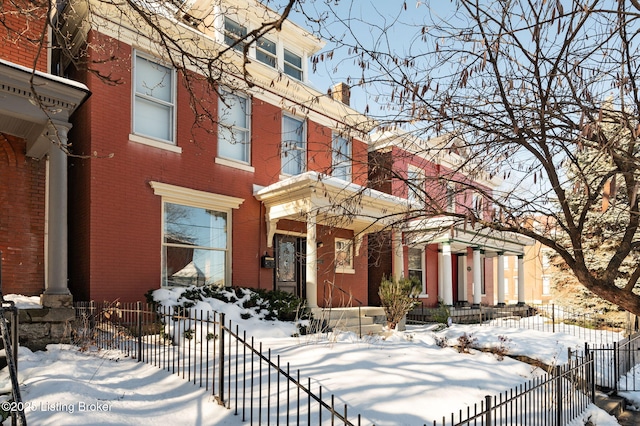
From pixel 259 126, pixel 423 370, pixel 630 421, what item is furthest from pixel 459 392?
pixel 259 126

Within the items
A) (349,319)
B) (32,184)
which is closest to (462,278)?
(349,319)

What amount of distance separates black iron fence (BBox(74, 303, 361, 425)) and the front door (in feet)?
15.3

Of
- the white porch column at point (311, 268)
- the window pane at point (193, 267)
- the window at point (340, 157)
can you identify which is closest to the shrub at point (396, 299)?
the white porch column at point (311, 268)

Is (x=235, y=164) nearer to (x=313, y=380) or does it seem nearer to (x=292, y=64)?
(x=292, y=64)

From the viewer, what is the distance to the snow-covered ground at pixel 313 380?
5.05 metres

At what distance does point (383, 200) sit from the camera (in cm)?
1391

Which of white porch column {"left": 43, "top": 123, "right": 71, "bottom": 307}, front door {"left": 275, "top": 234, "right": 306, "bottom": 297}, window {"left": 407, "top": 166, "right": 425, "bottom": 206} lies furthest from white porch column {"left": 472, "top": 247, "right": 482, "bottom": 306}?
white porch column {"left": 43, "top": 123, "right": 71, "bottom": 307}

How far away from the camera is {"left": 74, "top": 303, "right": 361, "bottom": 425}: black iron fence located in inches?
199

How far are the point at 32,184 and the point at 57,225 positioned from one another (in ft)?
8.92

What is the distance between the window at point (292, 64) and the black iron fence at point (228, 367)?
356 inches

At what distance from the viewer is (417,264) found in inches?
789

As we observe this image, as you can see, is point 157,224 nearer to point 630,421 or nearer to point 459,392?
point 459,392

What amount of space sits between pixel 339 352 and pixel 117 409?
3.40m

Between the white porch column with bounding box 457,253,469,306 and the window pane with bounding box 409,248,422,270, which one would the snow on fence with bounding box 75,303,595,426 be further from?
the white porch column with bounding box 457,253,469,306
